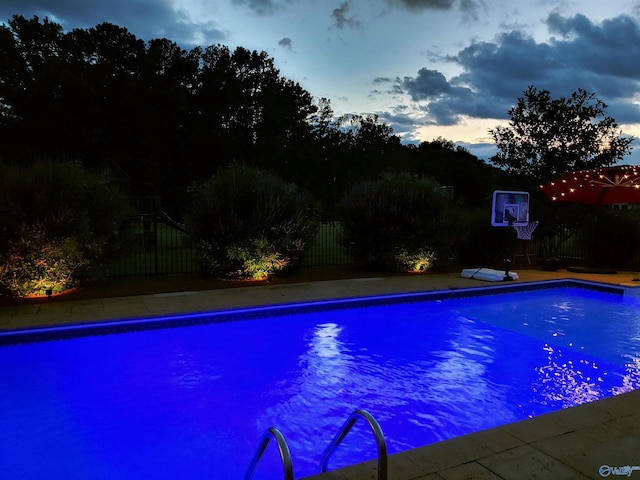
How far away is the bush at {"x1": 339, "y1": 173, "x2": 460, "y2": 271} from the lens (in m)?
11.3

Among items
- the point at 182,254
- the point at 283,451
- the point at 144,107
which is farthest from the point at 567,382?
the point at 144,107

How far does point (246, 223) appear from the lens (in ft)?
32.2

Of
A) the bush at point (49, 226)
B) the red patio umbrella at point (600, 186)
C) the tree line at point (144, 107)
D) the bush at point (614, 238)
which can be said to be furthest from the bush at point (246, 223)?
the tree line at point (144, 107)

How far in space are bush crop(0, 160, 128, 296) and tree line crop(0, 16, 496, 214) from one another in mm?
Result: 17216

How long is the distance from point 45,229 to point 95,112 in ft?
78.1

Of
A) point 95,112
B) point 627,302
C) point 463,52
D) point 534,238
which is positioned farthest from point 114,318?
point 95,112

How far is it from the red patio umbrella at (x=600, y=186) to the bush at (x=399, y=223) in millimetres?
2412

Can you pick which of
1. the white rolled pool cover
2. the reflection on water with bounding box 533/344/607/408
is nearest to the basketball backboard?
the white rolled pool cover

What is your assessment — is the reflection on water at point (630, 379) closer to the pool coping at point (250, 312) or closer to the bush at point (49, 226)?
the pool coping at point (250, 312)

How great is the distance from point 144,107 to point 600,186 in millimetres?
26986

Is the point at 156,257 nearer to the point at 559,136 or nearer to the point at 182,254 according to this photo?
the point at 182,254

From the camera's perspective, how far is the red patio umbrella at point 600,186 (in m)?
10.1

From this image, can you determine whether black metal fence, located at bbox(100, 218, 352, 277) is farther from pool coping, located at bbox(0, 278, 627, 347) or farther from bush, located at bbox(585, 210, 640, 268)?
bush, located at bbox(585, 210, 640, 268)

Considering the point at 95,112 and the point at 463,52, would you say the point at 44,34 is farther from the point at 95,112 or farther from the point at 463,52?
the point at 463,52
